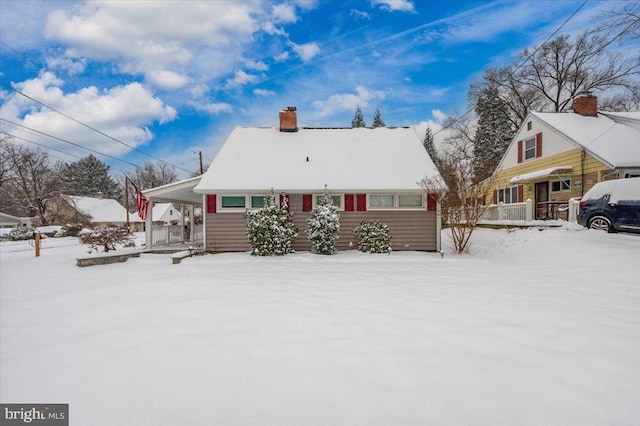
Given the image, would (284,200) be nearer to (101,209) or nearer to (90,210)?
(90,210)

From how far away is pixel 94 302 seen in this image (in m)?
5.39

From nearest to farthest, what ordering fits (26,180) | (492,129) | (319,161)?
(319,161)
(492,129)
(26,180)

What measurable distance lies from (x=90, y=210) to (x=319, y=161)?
4293 cm

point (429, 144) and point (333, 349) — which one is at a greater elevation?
point (429, 144)

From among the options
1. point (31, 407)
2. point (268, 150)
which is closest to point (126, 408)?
point (31, 407)

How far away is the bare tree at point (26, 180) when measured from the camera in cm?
3347

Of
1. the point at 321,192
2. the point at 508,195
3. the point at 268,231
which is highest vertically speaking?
the point at 508,195

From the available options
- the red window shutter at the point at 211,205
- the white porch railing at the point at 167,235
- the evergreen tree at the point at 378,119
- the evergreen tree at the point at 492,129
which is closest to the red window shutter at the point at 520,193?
the evergreen tree at the point at 492,129

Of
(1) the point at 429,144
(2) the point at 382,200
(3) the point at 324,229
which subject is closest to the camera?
(3) the point at 324,229

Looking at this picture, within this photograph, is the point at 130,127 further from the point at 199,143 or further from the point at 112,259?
the point at 112,259

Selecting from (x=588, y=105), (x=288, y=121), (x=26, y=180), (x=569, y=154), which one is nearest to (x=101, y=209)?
(x=26, y=180)

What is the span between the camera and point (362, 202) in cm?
1180

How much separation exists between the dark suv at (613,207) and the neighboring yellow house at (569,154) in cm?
307

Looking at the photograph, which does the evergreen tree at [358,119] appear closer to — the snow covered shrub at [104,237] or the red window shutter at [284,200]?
the red window shutter at [284,200]
